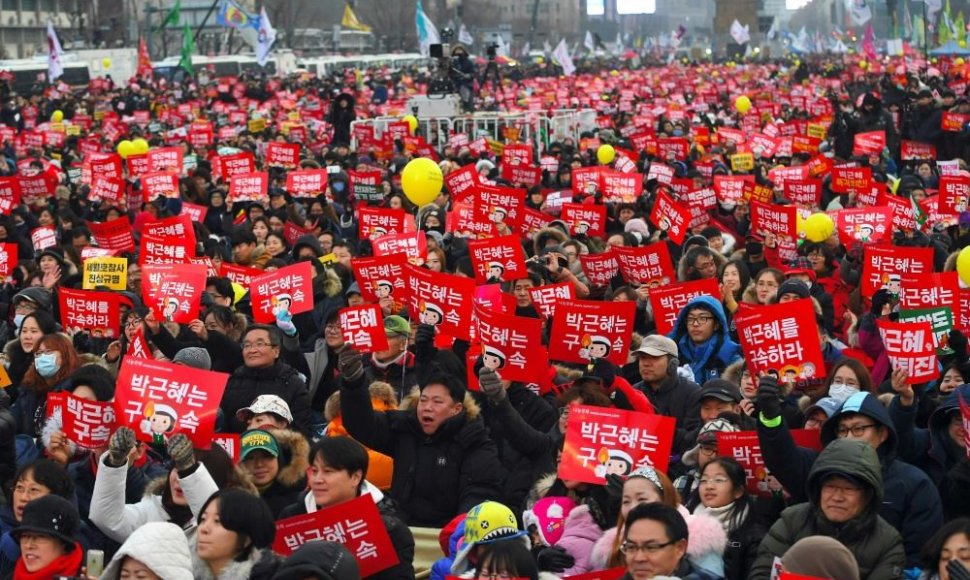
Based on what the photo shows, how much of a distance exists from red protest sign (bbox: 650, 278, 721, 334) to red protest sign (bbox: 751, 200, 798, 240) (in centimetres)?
347

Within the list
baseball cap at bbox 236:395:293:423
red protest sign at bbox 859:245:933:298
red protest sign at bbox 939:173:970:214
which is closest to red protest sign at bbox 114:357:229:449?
baseball cap at bbox 236:395:293:423

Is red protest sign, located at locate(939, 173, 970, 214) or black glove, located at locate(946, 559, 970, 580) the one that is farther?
red protest sign, located at locate(939, 173, 970, 214)

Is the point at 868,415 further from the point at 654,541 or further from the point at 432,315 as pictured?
the point at 432,315

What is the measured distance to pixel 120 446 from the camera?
620cm

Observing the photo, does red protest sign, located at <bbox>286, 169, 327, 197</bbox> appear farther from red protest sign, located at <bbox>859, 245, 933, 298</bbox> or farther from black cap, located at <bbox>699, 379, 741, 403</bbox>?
black cap, located at <bbox>699, 379, 741, 403</bbox>

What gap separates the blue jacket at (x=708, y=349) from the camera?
892 cm

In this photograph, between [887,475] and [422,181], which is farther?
[422,181]

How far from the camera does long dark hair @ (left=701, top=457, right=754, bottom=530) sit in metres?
6.13

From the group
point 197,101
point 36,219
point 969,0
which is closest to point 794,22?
point 969,0

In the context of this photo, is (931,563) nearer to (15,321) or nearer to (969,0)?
(15,321)

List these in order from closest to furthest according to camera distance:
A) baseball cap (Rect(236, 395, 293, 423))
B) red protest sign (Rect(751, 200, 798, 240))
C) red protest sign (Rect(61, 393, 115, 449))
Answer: red protest sign (Rect(61, 393, 115, 449))
baseball cap (Rect(236, 395, 293, 423))
red protest sign (Rect(751, 200, 798, 240))

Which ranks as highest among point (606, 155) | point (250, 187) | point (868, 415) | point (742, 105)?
point (868, 415)

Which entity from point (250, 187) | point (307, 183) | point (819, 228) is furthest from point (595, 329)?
point (307, 183)

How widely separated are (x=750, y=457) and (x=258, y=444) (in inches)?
75.3
